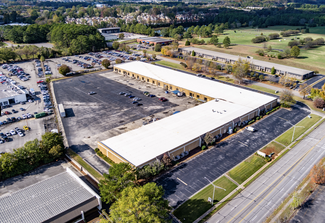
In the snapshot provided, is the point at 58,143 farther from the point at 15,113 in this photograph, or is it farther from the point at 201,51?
the point at 201,51

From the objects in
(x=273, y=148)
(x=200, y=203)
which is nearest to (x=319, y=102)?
(x=273, y=148)

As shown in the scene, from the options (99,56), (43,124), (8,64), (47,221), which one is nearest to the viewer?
(47,221)

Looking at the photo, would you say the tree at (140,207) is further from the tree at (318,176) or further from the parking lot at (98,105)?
the tree at (318,176)

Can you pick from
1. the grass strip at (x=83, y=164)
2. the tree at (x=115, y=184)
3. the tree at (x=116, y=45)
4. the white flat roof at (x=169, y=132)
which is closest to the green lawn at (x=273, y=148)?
the white flat roof at (x=169, y=132)

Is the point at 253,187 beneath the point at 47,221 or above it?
beneath

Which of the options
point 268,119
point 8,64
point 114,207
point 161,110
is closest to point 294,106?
point 268,119

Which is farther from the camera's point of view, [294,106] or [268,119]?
[294,106]

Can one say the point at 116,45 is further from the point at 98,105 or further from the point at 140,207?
the point at 140,207
